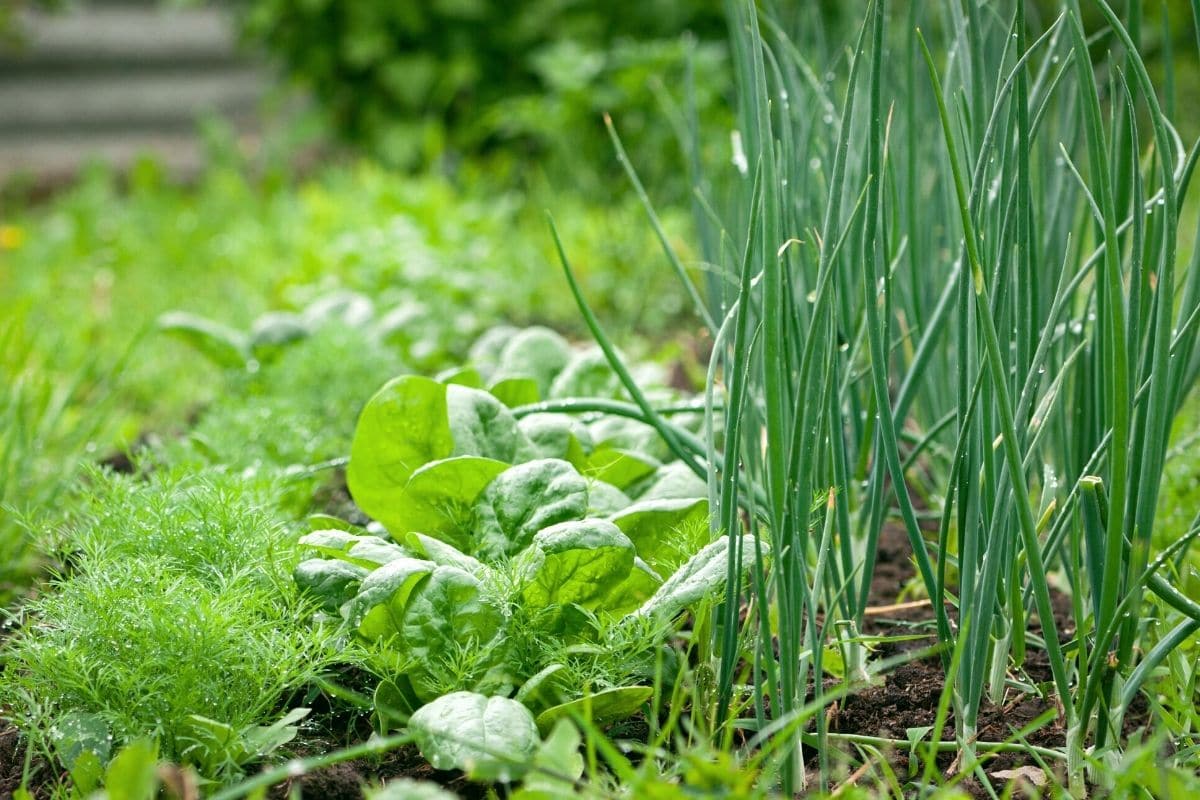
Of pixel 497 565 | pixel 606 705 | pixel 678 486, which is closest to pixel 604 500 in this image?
pixel 678 486

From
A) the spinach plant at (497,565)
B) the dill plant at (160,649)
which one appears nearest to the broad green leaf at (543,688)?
the spinach plant at (497,565)

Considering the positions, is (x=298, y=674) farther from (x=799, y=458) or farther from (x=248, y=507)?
(x=799, y=458)

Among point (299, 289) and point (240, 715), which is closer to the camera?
point (240, 715)

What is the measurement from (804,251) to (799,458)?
0.45 metres

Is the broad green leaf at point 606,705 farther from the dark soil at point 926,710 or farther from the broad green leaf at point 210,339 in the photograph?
the broad green leaf at point 210,339

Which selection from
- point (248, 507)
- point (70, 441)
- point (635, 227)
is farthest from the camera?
point (635, 227)

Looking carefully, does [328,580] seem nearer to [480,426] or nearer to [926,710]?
[480,426]

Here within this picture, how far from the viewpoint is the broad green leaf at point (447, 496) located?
1264 mm

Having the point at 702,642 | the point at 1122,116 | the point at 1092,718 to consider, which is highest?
the point at 1122,116

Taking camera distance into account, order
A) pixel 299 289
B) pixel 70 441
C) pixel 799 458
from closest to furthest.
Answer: pixel 799 458
pixel 70 441
pixel 299 289

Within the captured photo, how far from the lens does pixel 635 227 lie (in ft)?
10.7

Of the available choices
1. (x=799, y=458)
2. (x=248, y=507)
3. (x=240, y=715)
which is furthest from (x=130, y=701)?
(x=799, y=458)

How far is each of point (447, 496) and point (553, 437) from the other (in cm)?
24

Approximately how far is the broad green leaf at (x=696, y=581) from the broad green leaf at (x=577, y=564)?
5 cm
